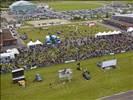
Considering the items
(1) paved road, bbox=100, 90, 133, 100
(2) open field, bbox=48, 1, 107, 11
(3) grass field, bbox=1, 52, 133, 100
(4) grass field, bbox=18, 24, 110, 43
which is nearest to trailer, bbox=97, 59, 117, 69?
(3) grass field, bbox=1, 52, 133, 100

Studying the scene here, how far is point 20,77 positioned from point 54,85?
16.4 feet

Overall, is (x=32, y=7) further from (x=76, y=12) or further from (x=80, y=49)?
(x=80, y=49)

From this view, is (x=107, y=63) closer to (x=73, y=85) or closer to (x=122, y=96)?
(x=73, y=85)

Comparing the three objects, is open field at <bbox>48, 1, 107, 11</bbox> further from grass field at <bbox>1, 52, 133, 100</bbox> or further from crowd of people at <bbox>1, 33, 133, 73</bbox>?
grass field at <bbox>1, 52, 133, 100</bbox>

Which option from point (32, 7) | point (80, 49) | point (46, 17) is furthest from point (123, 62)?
point (32, 7)

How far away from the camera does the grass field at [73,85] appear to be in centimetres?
3659

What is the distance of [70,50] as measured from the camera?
53.9m

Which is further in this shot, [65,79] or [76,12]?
[76,12]

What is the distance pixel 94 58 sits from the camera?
165 feet

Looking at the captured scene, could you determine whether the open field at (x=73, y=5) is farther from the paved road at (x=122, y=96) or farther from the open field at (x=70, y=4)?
the paved road at (x=122, y=96)

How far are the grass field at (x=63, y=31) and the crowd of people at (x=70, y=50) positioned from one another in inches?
193

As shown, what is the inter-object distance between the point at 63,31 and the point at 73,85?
32.6 meters

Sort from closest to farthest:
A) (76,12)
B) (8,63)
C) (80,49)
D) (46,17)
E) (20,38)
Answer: (8,63)
(80,49)
(20,38)
(46,17)
(76,12)

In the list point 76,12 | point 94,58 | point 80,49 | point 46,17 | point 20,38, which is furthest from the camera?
point 76,12
